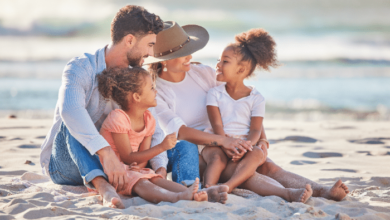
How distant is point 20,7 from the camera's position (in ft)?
60.2

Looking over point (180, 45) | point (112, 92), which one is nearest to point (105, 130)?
point (112, 92)

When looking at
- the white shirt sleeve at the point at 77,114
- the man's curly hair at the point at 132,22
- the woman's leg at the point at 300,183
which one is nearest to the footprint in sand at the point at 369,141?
the woman's leg at the point at 300,183

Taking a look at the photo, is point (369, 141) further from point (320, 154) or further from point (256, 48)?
point (256, 48)

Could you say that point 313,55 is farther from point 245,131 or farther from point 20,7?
point 245,131

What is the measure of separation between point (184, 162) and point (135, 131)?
1.55 feet

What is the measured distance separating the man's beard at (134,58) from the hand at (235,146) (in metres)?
0.95

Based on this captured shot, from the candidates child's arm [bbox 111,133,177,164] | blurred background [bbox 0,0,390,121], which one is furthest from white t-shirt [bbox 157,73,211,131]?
blurred background [bbox 0,0,390,121]

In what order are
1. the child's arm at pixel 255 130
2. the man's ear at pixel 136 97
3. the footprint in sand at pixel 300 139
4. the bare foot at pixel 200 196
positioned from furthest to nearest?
1. the footprint in sand at pixel 300 139
2. the child's arm at pixel 255 130
3. the man's ear at pixel 136 97
4. the bare foot at pixel 200 196

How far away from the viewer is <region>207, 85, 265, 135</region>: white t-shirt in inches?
129

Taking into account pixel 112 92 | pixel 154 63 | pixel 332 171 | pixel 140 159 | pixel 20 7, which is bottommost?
pixel 332 171

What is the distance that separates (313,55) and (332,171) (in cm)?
1580

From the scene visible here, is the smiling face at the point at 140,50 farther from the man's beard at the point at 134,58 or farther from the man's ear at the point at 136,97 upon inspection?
the man's ear at the point at 136,97

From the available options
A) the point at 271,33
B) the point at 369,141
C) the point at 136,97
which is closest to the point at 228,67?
the point at 136,97

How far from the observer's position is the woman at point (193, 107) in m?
2.86
